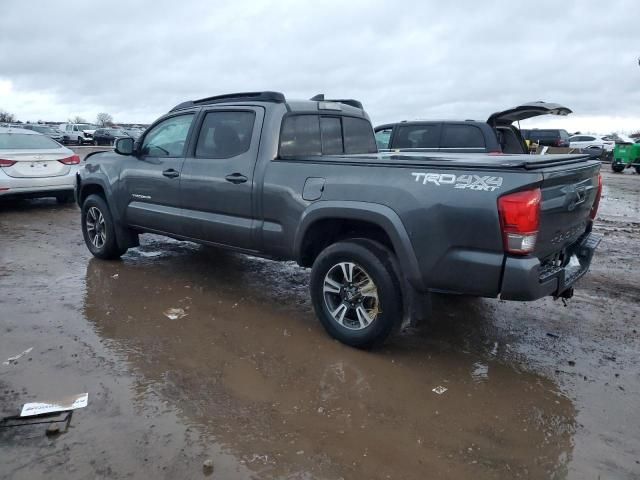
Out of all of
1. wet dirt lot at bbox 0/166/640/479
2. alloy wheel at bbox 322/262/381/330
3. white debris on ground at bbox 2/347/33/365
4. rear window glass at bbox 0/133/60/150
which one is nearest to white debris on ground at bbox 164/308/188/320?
wet dirt lot at bbox 0/166/640/479

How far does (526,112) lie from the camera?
853 centimetres

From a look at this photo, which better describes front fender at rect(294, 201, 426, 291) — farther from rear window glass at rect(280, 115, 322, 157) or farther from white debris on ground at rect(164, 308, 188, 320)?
white debris on ground at rect(164, 308, 188, 320)

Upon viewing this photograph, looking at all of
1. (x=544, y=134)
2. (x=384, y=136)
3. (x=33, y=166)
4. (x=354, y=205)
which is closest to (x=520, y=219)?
(x=354, y=205)

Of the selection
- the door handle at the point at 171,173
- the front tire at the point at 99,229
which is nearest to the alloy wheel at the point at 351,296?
the door handle at the point at 171,173

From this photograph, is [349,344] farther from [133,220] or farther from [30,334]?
[133,220]

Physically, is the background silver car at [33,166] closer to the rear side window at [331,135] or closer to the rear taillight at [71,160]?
the rear taillight at [71,160]

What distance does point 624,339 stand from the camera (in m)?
4.18

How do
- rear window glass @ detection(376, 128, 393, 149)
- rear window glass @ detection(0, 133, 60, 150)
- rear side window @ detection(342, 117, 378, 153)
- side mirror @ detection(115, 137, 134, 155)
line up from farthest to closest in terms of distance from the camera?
rear window glass @ detection(376, 128, 393, 149) → rear window glass @ detection(0, 133, 60, 150) → side mirror @ detection(115, 137, 134, 155) → rear side window @ detection(342, 117, 378, 153)

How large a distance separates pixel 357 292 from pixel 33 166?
25.3 feet

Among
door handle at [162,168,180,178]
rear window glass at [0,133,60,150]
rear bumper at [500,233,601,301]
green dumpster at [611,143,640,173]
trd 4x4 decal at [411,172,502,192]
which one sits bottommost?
green dumpster at [611,143,640,173]

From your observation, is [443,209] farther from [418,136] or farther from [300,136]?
[418,136]

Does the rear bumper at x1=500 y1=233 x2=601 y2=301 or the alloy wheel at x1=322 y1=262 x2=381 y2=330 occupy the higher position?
the rear bumper at x1=500 y1=233 x2=601 y2=301

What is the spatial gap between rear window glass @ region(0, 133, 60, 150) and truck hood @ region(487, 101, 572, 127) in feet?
27.2

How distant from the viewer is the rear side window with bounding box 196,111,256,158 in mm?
4629
